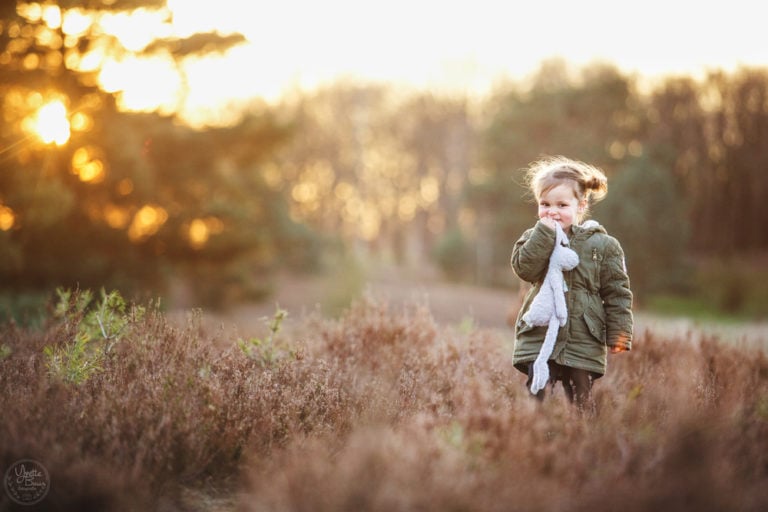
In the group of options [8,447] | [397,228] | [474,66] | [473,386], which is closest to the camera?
[8,447]

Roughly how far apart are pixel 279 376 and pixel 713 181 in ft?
92.8

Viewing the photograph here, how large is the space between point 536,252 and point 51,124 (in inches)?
515

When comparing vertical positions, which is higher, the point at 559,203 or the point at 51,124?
the point at 51,124

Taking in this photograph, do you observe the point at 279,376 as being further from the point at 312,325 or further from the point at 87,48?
the point at 87,48

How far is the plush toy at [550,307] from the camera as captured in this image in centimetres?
376

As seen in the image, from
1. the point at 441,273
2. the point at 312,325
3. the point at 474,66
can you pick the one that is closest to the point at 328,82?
the point at 474,66

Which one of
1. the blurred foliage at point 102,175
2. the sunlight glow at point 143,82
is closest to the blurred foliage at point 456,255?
the blurred foliage at point 102,175

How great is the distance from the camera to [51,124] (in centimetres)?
1389

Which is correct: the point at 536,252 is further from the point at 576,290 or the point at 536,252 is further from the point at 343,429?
the point at 343,429

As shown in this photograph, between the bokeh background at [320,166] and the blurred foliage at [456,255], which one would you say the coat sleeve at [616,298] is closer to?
the bokeh background at [320,166]

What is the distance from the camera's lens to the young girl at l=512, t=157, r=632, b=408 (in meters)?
3.84

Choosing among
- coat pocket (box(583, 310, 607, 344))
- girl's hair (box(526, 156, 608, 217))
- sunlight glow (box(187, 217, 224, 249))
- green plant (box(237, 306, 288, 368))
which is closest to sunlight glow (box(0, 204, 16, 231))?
sunlight glow (box(187, 217, 224, 249))

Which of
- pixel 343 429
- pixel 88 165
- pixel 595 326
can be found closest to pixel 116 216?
pixel 88 165

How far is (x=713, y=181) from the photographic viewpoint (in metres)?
28.2
